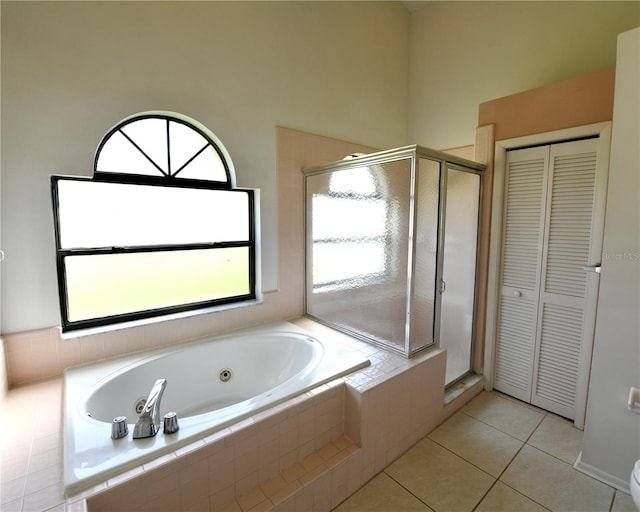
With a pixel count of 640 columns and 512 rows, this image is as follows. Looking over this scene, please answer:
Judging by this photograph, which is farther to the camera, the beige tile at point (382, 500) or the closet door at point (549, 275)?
the closet door at point (549, 275)


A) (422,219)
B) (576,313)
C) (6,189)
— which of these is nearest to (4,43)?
(6,189)

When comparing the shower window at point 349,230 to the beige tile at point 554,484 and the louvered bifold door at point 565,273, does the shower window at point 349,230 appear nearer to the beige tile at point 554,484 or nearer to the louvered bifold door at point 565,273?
the louvered bifold door at point 565,273

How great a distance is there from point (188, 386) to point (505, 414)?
2.14 meters

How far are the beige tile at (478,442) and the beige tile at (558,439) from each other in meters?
0.13

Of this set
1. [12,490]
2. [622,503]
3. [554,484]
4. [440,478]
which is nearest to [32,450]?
[12,490]

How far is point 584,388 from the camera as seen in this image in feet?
6.51

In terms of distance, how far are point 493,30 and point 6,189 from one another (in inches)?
138

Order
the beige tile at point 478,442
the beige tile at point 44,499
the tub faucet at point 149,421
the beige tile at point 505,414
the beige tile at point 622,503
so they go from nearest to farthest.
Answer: the beige tile at point 44,499, the tub faucet at point 149,421, the beige tile at point 622,503, the beige tile at point 478,442, the beige tile at point 505,414

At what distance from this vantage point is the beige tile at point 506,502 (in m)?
1.48

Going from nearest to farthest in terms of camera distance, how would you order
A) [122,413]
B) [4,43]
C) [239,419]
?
[239,419] → [4,43] → [122,413]

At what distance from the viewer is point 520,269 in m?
2.26

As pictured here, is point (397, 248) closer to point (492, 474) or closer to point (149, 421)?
point (492, 474)

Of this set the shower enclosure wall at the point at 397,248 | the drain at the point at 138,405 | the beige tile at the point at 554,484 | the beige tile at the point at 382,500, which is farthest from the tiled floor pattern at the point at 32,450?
the beige tile at the point at 554,484

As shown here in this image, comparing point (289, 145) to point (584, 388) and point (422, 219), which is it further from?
point (584, 388)
